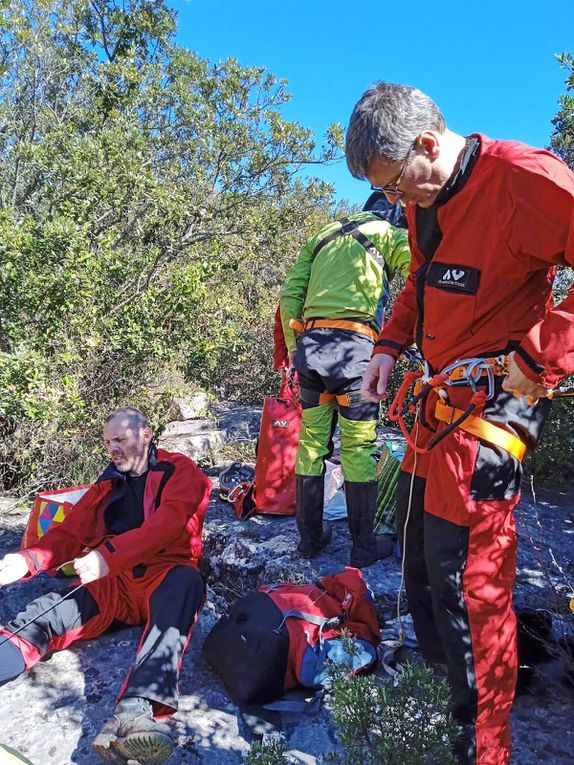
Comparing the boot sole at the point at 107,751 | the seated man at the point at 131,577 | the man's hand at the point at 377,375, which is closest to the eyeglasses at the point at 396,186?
the man's hand at the point at 377,375

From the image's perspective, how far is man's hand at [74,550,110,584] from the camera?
96.7 inches

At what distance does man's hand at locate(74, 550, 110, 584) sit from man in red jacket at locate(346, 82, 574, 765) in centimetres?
143

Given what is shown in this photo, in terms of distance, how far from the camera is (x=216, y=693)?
8.33 ft

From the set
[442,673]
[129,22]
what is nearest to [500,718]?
[442,673]

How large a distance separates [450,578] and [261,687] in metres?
1.08

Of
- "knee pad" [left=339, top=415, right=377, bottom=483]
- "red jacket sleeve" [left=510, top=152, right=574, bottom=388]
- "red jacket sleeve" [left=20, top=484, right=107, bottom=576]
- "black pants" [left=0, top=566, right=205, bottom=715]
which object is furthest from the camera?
"knee pad" [left=339, top=415, right=377, bottom=483]

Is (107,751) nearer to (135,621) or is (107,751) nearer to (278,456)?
(135,621)

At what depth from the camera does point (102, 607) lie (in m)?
2.86

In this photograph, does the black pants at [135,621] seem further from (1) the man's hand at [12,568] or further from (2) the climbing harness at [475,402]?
(2) the climbing harness at [475,402]

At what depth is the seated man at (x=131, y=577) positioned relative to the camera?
7.26 feet

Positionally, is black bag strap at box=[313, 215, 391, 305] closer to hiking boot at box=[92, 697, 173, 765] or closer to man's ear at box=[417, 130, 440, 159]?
man's ear at box=[417, 130, 440, 159]

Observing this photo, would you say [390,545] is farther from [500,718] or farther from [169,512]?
[500,718]

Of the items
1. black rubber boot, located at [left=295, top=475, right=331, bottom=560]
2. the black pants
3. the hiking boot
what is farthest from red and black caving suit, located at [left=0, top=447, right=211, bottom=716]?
black rubber boot, located at [left=295, top=475, right=331, bottom=560]

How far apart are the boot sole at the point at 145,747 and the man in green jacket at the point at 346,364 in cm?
160
